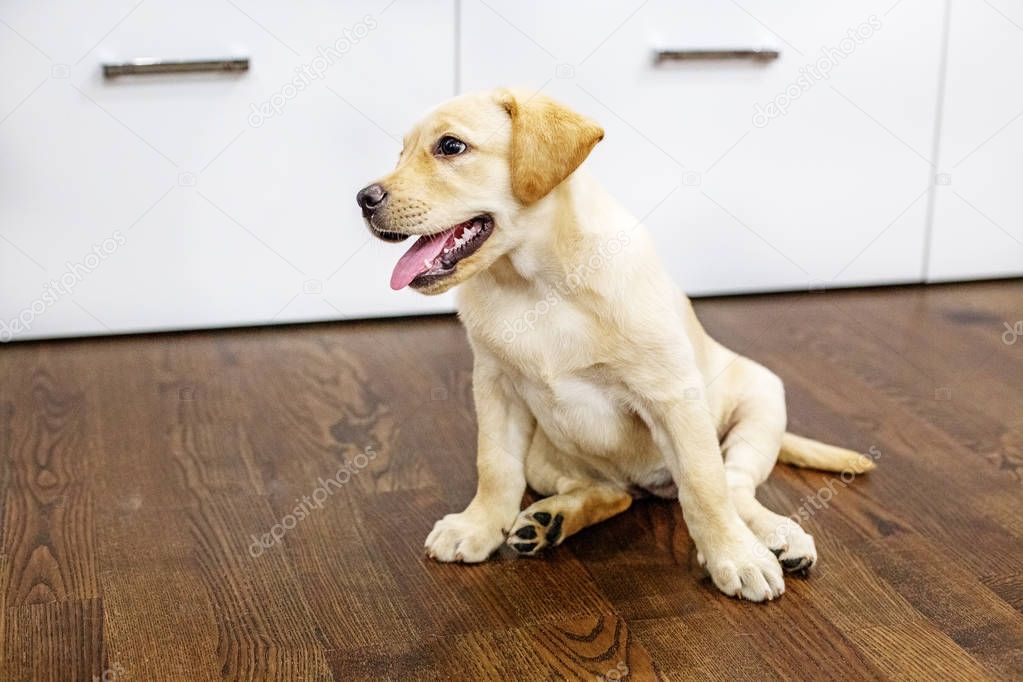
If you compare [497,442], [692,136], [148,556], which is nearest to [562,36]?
[692,136]

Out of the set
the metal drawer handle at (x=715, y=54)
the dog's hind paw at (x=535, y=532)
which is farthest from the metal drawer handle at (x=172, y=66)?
the dog's hind paw at (x=535, y=532)

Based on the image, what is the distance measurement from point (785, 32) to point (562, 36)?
574mm

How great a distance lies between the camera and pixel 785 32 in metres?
3.25

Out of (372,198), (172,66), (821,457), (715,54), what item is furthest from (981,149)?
(372,198)

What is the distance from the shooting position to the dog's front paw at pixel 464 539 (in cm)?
205

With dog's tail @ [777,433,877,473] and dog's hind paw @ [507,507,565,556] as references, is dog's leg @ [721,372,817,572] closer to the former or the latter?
dog's tail @ [777,433,877,473]

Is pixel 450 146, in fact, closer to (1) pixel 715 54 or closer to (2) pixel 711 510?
(2) pixel 711 510

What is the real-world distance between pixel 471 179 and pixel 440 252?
117 millimetres

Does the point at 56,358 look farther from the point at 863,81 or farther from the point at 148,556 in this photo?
the point at 863,81

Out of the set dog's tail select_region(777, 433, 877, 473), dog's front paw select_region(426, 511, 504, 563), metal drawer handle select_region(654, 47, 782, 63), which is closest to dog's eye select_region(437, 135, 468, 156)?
dog's front paw select_region(426, 511, 504, 563)

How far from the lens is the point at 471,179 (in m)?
1.87

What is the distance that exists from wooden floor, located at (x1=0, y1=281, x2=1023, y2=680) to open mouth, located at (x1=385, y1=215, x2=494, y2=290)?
476 mm

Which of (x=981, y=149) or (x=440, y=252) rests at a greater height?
(x=440, y=252)

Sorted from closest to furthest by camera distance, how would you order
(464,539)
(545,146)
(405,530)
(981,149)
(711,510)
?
(545,146) → (711,510) → (464,539) → (405,530) → (981,149)
